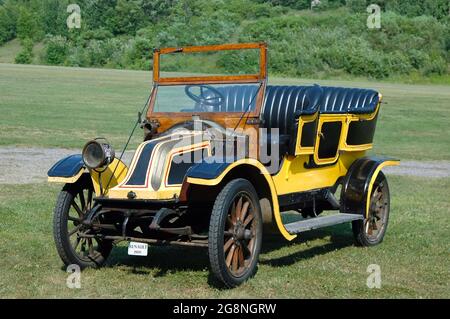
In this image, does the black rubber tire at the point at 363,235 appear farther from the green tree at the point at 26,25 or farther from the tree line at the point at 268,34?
the green tree at the point at 26,25

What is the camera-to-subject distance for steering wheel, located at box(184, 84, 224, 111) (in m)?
7.93

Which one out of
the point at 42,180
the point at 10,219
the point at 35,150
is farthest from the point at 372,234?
the point at 35,150

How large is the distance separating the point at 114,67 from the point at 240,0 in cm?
2008

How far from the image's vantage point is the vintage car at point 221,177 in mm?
6646

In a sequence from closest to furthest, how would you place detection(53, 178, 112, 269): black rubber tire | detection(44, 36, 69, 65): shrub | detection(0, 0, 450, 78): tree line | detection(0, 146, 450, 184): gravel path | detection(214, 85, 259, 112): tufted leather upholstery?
detection(53, 178, 112, 269): black rubber tire
detection(214, 85, 259, 112): tufted leather upholstery
detection(0, 146, 450, 184): gravel path
detection(0, 0, 450, 78): tree line
detection(44, 36, 69, 65): shrub

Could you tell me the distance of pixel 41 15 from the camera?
79062 millimetres

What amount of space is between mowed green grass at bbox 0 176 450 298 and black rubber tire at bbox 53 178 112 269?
116 mm

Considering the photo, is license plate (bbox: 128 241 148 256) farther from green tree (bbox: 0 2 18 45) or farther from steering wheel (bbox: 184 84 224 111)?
green tree (bbox: 0 2 18 45)

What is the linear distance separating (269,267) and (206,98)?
5.90ft

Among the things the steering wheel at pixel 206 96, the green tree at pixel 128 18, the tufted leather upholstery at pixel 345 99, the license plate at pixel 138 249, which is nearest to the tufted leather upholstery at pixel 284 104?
the tufted leather upholstery at pixel 345 99

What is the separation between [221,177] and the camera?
636cm

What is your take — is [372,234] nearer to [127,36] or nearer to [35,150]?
[35,150]

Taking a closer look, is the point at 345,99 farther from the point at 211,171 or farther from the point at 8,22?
the point at 8,22

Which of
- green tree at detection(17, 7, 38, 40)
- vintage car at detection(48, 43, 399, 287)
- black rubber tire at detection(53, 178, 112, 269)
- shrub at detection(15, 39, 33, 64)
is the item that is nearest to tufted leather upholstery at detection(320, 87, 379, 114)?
vintage car at detection(48, 43, 399, 287)
